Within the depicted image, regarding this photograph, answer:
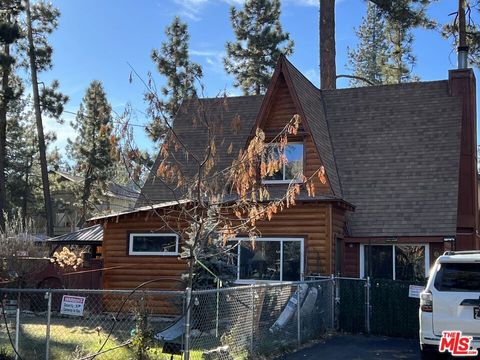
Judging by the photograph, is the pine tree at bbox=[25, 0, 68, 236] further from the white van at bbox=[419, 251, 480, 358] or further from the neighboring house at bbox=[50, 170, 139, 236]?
the white van at bbox=[419, 251, 480, 358]

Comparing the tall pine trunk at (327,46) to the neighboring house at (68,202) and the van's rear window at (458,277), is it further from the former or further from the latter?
the neighboring house at (68,202)

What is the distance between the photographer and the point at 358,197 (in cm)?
1930

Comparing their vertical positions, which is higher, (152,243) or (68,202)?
(68,202)

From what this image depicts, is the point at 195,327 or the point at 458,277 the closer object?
the point at 458,277

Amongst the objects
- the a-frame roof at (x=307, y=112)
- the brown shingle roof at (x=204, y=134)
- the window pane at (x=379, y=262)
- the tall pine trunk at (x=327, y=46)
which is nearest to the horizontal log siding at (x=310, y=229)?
the a-frame roof at (x=307, y=112)

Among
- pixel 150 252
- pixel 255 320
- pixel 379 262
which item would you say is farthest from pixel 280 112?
pixel 255 320

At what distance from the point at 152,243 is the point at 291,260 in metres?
4.34

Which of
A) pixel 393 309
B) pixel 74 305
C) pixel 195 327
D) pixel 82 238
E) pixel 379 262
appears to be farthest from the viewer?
pixel 82 238

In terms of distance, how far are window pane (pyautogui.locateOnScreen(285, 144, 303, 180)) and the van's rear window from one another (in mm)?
10032

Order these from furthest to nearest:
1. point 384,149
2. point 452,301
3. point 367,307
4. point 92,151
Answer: point 92,151 < point 384,149 < point 367,307 < point 452,301

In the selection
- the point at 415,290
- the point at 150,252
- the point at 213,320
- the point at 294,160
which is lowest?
the point at 213,320

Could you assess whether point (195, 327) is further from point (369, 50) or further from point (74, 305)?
point (369, 50)

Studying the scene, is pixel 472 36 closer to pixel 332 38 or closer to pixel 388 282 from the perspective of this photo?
pixel 332 38

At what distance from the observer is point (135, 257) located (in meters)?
18.3
